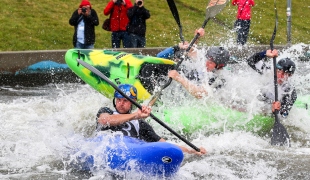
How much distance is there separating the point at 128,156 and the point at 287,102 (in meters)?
3.12

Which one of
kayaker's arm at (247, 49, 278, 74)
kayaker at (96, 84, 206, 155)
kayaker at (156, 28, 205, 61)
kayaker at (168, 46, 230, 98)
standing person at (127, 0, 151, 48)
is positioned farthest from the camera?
standing person at (127, 0, 151, 48)

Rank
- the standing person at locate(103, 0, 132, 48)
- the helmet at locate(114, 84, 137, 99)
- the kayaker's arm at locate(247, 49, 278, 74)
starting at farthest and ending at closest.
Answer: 1. the standing person at locate(103, 0, 132, 48)
2. the kayaker's arm at locate(247, 49, 278, 74)
3. the helmet at locate(114, 84, 137, 99)

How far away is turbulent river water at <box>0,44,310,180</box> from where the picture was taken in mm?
6047

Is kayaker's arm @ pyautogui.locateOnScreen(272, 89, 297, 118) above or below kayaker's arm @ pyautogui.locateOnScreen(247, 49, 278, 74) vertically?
below

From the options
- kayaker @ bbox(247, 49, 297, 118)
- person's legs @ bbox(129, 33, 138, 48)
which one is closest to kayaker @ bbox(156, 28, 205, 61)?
kayaker @ bbox(247, 49, 297, 118)

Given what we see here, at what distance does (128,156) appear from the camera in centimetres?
550

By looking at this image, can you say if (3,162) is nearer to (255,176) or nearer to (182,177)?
(182,177)

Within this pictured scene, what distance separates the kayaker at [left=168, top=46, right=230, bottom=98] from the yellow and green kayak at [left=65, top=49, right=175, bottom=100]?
718 millimetres

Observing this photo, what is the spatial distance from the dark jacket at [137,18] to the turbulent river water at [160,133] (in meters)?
2.28

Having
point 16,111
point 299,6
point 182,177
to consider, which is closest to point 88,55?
point 16,111

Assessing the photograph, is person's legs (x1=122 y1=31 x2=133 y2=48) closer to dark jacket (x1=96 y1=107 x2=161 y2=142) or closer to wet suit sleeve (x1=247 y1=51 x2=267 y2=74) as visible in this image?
wet suit sleeve (x1=247 y1=51 x2=267 y2=74)

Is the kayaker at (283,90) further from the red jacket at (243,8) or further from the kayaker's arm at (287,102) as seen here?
the red jacket at (243,8)

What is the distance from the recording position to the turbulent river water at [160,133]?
6047mm

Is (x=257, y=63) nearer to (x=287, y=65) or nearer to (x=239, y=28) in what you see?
(x=287, y=65)
